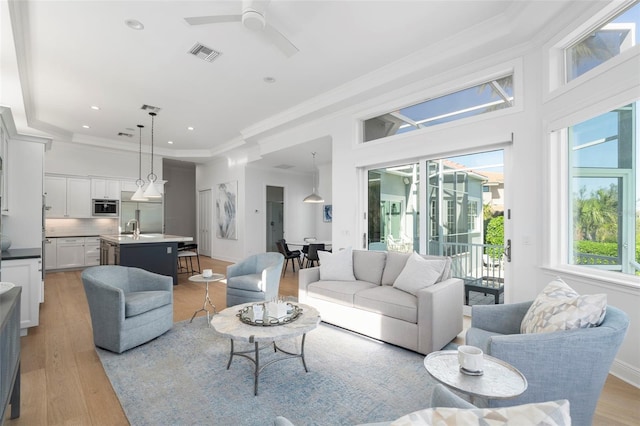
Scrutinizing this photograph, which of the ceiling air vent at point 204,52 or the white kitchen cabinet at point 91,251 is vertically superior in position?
the ceiling air vent at point 204,52

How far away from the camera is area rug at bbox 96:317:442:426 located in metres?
2.03

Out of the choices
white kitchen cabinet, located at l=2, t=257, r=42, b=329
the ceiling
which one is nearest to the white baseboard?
the ceiling

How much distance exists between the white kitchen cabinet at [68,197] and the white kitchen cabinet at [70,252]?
1.98 feet

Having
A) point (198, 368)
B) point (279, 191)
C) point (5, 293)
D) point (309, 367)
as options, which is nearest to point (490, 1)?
point (309, 367)

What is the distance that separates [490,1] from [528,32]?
561mm

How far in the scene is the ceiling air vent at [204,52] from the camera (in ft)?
11.9

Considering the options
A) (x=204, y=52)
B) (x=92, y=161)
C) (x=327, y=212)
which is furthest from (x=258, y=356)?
(x=92, y=161)

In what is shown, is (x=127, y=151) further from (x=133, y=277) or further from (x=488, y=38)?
(x=488, y=38)

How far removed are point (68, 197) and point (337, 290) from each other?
24.4 ft

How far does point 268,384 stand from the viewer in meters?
2.38

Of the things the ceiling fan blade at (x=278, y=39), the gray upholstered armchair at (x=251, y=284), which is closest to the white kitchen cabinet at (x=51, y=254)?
the gray upholstered armchair at (x=251, y=284)

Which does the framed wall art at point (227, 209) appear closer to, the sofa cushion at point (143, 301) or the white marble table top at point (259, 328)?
the sofa cushion at point (143, 301)

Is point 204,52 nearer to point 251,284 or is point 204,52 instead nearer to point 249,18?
point 249,18

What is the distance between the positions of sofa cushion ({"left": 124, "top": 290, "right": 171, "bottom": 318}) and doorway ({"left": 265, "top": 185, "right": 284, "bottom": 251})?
5920 millimetres
